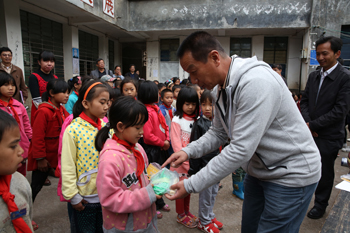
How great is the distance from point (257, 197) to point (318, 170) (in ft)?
1.50

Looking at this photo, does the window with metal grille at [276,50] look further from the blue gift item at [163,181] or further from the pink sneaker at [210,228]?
the blue gift item at [163,181]

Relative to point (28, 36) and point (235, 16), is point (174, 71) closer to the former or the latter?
point (235, 16)

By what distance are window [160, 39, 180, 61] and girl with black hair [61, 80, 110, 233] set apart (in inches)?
404

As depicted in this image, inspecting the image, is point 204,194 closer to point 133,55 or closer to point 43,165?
point 43,165

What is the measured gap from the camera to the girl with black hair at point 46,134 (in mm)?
2395

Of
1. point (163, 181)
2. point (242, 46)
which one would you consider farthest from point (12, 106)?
point (242, 46)

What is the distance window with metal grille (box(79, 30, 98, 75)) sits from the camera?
360 inches

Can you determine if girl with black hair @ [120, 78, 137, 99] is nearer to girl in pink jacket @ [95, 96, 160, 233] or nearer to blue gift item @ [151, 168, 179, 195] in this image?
girl in pink jacket @ [95, 96, 160, 233]

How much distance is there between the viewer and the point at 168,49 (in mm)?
11820

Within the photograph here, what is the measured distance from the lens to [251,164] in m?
1.47

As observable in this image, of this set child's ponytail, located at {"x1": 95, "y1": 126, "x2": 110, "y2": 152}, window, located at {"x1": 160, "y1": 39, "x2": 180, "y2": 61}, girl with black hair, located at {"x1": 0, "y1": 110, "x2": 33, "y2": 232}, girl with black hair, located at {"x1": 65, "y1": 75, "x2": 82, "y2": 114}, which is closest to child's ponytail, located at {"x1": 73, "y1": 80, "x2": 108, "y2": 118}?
child's ponytail, located at {"x1": 95, "y1": 126, "x2": 110, "y2": 152}

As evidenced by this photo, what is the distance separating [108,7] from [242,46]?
6374 mm

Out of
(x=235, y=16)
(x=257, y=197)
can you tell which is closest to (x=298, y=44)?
(x=235, y=16)

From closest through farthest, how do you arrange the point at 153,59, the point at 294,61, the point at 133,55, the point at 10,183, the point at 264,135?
the point at 10,183
the point at 264,135
the point at 294,61
the point at 153,59
the point at 133,55
